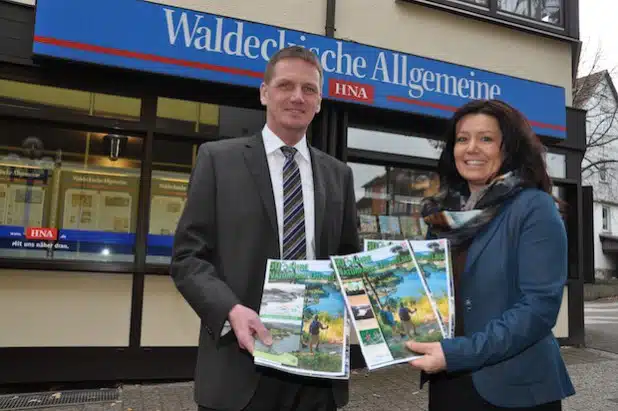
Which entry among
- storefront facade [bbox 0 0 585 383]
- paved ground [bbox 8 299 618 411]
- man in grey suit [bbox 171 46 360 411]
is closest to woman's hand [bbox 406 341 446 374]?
man in grey suit [bbox 171 46 360 411]

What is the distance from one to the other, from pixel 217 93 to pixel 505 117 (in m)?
4.28

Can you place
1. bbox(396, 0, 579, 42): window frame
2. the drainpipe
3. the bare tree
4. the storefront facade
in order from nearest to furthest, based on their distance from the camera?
the storefront facade < the drainpipe < bbox(396, 0, 579, 42): window frame < the bare tree

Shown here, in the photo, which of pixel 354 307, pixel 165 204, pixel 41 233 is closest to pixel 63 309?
pixel 41 233

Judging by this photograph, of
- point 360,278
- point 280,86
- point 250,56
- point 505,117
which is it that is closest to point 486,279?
point 360,278

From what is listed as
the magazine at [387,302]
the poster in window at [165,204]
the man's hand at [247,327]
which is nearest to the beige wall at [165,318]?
the poster in window at [165,204]

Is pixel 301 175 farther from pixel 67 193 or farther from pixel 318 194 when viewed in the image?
pixel 67 193

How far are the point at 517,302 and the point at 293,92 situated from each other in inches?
42.6

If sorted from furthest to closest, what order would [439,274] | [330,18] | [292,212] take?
[330,18] → [292,212] → [439,274]

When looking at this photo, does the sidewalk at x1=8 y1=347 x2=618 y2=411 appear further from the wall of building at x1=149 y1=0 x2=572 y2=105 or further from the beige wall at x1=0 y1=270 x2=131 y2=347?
the wall of building at x1=149 y1=0 x2=572 y2=105

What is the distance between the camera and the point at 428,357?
1440 mm

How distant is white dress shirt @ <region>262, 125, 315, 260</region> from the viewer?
1.82m

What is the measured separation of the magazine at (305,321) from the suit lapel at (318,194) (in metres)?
0.29

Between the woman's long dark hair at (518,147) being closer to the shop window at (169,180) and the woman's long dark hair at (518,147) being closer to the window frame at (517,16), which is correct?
the shop window at (169,180)

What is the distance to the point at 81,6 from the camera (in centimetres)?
474
